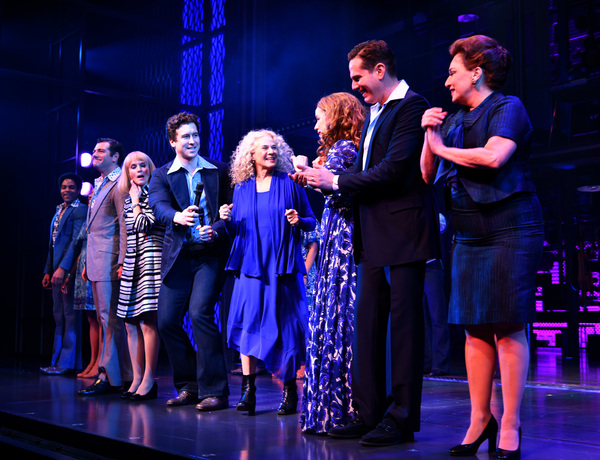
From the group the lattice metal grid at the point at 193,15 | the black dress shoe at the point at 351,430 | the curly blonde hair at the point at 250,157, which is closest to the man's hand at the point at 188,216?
the curly blonde hair at the point at 250,157

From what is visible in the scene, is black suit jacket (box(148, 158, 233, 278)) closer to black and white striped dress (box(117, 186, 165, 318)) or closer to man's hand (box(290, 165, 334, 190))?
black and white striped dress (box(117, 186, 165, 318))

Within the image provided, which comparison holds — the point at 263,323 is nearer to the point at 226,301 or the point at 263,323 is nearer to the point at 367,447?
the point at 367,447

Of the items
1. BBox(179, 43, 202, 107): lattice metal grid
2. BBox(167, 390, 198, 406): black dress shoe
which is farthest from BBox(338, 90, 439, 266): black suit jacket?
BBox(179, 43, 202, 107): lattice metal grid

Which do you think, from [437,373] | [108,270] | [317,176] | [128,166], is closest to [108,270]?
[108,270]

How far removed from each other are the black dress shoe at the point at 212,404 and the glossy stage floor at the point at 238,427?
7 centimetres

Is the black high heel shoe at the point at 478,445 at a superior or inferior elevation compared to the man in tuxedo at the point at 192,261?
inferior

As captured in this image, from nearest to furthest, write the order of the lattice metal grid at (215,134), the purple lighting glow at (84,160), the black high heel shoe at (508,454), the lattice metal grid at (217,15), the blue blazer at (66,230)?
the black high heel shoe at (508,454) < the blue blazer at (66,230) < the lattice metal grid at (215,134) < the lattice metal grid at (217,15) < the purple lighting glow at (84,160)

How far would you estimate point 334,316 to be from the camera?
268cm

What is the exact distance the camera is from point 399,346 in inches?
92.2

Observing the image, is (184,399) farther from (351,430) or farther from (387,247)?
(387,247)

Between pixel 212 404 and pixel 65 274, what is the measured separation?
2967mm

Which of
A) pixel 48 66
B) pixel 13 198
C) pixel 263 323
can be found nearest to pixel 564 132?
pixel 263 323

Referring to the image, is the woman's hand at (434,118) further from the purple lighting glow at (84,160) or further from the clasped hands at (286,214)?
the purple lighting glow at (84,160)

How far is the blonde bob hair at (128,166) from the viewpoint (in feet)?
13.1
